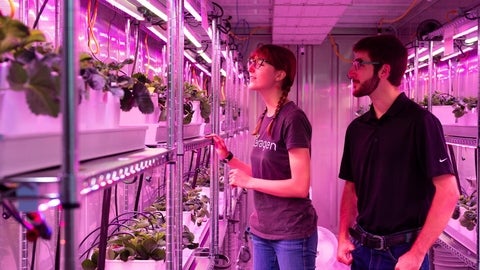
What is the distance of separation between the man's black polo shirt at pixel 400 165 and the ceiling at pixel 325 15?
3.00 meters

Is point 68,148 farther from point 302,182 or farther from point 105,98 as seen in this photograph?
point 302,182

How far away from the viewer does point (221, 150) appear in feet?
9.77

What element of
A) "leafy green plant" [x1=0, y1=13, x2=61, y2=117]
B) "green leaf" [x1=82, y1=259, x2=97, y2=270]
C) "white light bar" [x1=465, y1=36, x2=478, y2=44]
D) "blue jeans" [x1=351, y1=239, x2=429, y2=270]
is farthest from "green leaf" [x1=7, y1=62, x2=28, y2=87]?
"white light bar" [x1=465, y1=36, x2=478, y2=44]

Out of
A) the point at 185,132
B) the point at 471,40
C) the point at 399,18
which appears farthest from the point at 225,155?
the point at 399,18

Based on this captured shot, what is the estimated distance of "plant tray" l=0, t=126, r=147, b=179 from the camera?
92 centimetres

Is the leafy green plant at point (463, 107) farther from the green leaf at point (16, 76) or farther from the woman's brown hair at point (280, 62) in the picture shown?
the green leaf at point (16, 76)

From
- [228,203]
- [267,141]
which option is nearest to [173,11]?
[267,141]

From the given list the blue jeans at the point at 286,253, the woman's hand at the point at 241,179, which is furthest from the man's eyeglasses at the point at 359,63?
the blue jeans at the point at 286,253

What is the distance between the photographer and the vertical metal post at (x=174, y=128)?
2.01 m

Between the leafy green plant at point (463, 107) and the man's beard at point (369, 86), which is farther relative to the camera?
the leafy green plant at point (463, 107)

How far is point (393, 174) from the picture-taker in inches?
88.7

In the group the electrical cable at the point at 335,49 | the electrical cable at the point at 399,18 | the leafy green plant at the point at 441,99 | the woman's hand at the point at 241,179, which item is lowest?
the woman's hand at the point at 241,179

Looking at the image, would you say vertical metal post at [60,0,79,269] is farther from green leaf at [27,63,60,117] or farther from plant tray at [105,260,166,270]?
plant tray at [105,260,166,270]

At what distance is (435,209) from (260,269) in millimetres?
919
